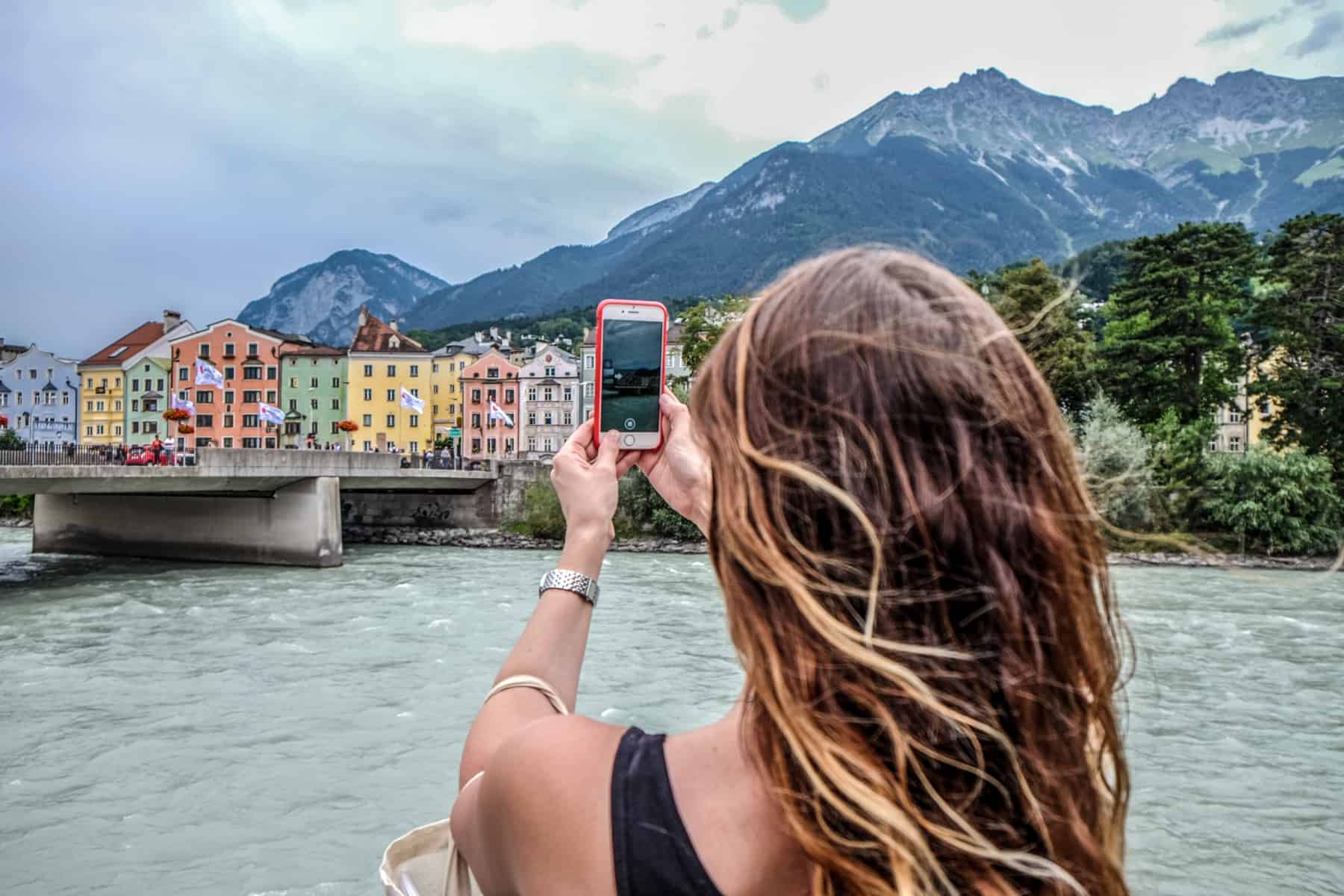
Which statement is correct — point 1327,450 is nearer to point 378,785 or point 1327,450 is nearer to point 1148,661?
point 378,785

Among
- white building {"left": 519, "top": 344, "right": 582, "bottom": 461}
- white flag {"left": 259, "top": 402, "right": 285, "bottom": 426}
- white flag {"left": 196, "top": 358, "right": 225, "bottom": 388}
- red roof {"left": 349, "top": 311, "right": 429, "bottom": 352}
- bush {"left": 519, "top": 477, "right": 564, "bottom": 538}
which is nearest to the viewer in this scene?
white flag {"left": 196, "top": 358, "right": 225, "bottom": 388}

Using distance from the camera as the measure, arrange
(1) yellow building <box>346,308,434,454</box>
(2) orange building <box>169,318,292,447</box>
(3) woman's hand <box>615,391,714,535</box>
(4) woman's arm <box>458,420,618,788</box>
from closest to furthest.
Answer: (4) woman's arm <box>458,420,618,788</box> < (3) woman's hand <box>615,391,714,535</box> < (2) orange building <box>169,318,292,447</box> < (1) yellow building <box>346,308,434,454</box>

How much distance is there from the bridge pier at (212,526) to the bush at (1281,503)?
98.7ft

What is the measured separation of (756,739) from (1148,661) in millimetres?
664

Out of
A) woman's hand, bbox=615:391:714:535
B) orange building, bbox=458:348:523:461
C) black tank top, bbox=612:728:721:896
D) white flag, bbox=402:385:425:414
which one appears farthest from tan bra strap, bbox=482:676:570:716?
orange building, bbox=458:348:523:461

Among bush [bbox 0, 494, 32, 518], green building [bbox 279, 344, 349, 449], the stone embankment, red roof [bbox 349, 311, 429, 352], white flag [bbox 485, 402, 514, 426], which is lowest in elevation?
the stone embankment

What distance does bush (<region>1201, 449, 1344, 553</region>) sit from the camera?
37.5 metres

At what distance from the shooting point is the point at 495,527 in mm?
47531

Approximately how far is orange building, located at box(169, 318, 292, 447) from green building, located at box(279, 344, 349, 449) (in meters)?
1.06

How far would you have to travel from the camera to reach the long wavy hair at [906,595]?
3.20 ft

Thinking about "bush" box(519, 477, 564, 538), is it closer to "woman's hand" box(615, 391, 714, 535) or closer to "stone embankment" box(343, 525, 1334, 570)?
"stone embankment" box(343, 525, 1334, 570)

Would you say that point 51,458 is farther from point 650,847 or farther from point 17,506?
point 17,506

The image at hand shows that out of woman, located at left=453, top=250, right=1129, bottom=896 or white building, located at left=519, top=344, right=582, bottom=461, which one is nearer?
woman, located at left=453, top=250, right=1129, bottom=896

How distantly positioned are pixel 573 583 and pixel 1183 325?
5106cm
